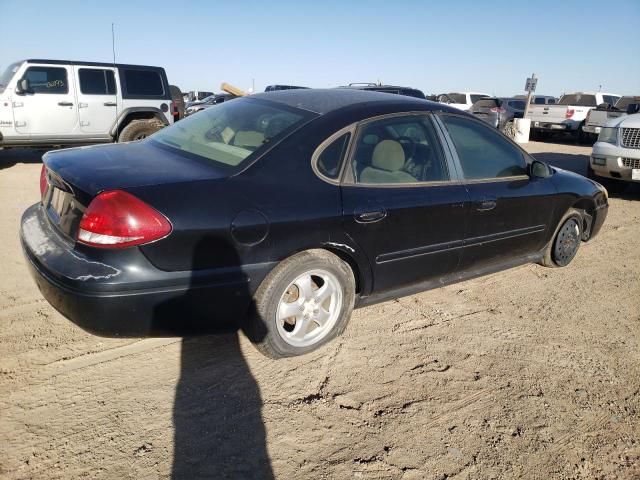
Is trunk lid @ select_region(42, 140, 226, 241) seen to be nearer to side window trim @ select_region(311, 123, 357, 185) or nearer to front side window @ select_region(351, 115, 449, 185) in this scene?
side window trim @ select_region(311, 123, 357, 185)

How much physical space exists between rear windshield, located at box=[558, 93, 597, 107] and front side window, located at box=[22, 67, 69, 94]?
1696cm

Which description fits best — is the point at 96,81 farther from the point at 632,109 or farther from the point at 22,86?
the point at 632,109

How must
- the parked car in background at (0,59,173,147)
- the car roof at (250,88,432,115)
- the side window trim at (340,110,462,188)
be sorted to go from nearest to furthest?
the side window trim at (340,110,462,188)
the car roof at (250,88,432,115)
the parked car in background at (0,59,173,147)

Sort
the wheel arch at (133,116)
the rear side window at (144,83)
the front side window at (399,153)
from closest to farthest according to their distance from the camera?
the front side window at (399,153)
the wheel arch at (133,116)
the rear side window at (144,83)

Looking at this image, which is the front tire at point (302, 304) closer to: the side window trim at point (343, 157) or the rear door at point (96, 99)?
the side window trim at point (343, 157)

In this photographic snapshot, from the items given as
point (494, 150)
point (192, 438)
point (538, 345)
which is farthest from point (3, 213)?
point (538, 345)

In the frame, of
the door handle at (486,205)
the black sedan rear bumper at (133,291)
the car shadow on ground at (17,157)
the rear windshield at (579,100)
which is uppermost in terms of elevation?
the rear windshield at (579,100)

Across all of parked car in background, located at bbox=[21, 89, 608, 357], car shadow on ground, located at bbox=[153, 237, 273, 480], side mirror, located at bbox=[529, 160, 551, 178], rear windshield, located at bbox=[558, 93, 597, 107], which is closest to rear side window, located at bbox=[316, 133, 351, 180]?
parked car in background, located at bbox=[21, 89, 608, 357]

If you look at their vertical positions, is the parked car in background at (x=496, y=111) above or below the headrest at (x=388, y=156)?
above

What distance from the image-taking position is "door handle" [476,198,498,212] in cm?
347

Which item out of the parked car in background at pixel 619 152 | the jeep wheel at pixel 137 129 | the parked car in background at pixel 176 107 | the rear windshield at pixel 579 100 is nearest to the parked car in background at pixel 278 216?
the parked car in background at pixel 619 152

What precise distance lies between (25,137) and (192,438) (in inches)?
339

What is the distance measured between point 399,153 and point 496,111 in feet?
54.2

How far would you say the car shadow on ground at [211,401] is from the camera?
206cm
